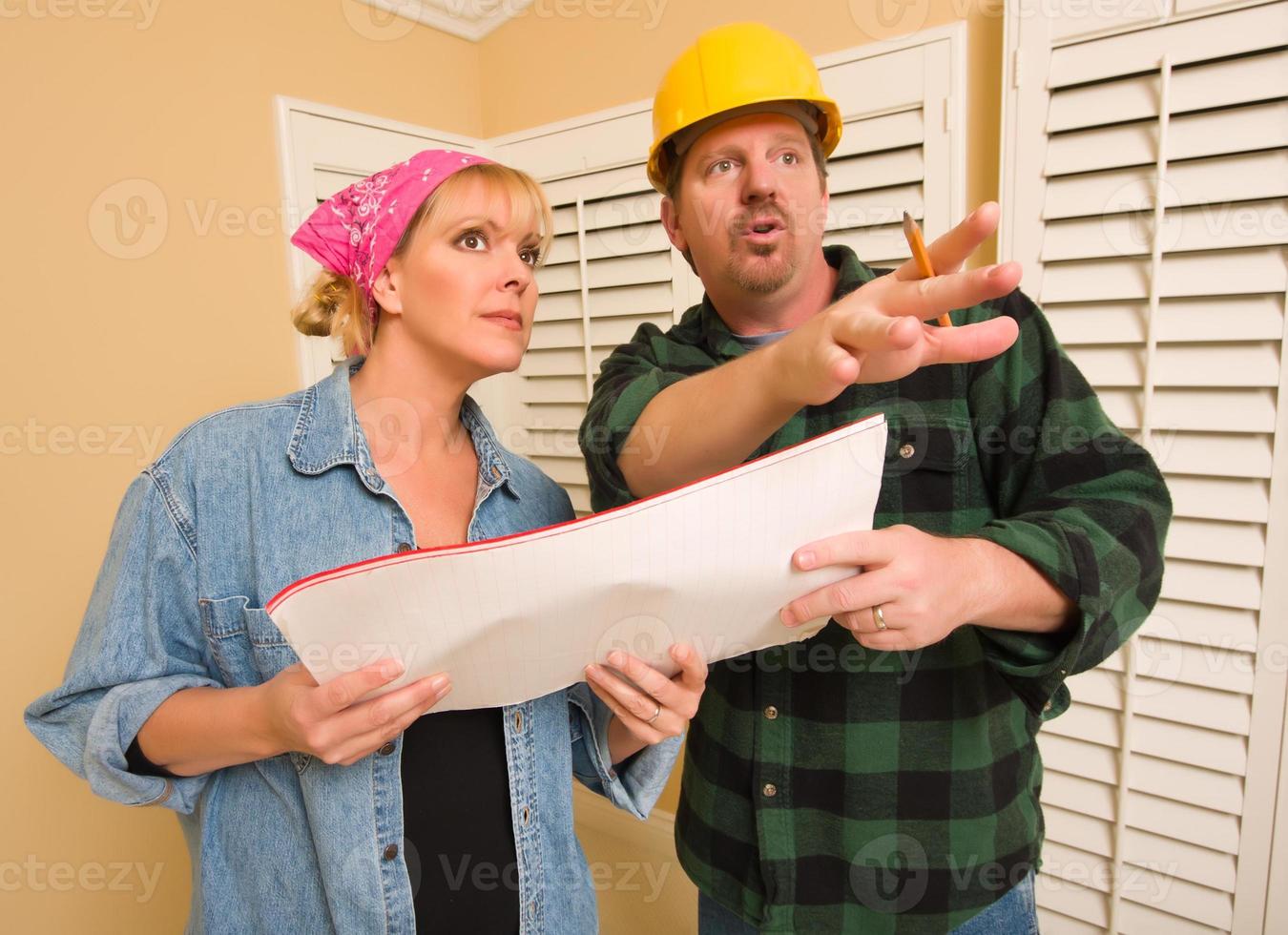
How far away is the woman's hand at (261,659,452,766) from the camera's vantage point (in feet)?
2.11

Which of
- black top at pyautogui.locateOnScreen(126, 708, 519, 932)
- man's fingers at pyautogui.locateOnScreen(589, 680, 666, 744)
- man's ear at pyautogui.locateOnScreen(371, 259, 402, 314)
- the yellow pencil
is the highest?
man's ear at pyautogui.locateOnScreen(371, 259, 402, 314)

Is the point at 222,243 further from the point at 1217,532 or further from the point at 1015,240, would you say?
the point at 1217,532

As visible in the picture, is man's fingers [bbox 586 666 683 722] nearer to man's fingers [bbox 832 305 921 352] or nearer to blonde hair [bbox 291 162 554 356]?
man's fingers [bbox 832 305 921 352]

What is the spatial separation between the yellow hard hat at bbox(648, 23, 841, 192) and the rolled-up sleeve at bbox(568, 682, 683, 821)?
81cm

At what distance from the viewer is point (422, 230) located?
103 centimetres

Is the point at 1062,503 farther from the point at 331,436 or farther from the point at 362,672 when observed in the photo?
the point at 331,436

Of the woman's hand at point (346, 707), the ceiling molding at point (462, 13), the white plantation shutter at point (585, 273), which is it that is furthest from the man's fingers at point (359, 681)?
the ceiling molding at point (462, 13)

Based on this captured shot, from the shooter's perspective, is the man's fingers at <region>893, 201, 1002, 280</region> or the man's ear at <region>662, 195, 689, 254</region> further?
the man's ear at <region>662, 195, 689, 254</region>

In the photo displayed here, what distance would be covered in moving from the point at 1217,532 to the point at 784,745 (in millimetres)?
1062

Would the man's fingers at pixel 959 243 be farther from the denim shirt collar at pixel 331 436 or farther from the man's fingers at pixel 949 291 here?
the denim shirt collar at pixel 331 436

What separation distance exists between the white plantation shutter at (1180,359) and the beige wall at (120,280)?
197mm

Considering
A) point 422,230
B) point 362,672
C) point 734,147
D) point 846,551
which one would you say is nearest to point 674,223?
point 734,147

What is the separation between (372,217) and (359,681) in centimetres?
67

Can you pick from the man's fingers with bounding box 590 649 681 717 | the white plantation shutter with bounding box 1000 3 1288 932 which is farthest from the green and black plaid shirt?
the white plantation shutter with bounding box 1000 3 1288 932
